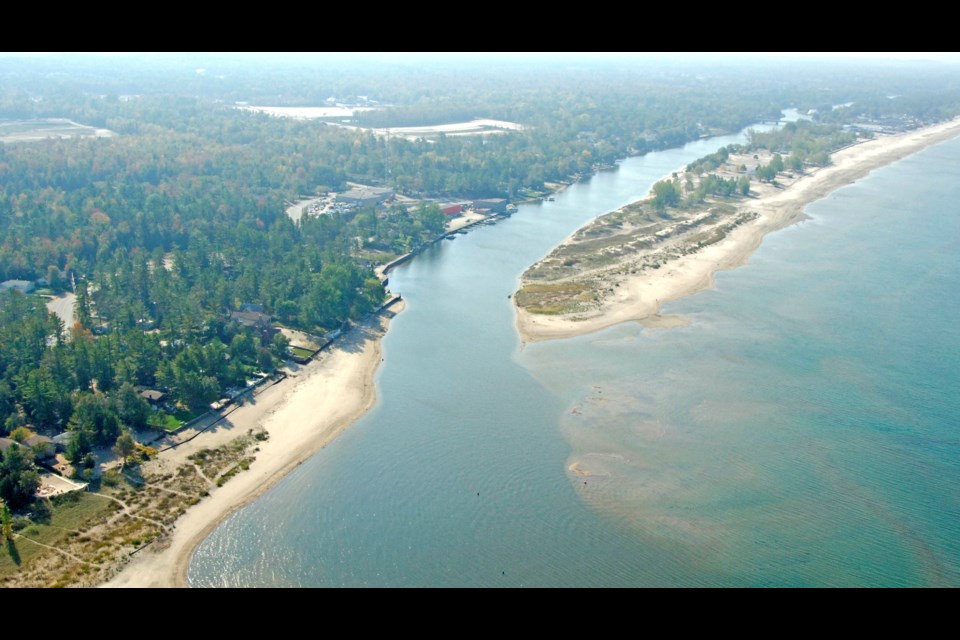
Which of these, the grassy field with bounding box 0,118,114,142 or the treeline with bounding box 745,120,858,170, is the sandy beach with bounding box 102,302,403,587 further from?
the grassy field with bounding box 0,118,114,142

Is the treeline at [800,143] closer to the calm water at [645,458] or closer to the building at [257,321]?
the calm water at [645,458]

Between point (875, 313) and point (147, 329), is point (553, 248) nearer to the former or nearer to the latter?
point (875, 313)

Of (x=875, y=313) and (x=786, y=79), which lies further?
(x=786, y=79)

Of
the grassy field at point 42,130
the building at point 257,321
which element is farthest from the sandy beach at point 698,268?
the grassy field at point 42,130

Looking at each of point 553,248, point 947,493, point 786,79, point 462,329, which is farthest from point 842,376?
point 786,79

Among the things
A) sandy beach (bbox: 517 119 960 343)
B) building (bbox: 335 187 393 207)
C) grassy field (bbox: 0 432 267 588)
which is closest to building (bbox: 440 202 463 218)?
building (bbox: 335 187 393 207)

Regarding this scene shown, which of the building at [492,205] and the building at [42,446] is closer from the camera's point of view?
the building at [42,446]
